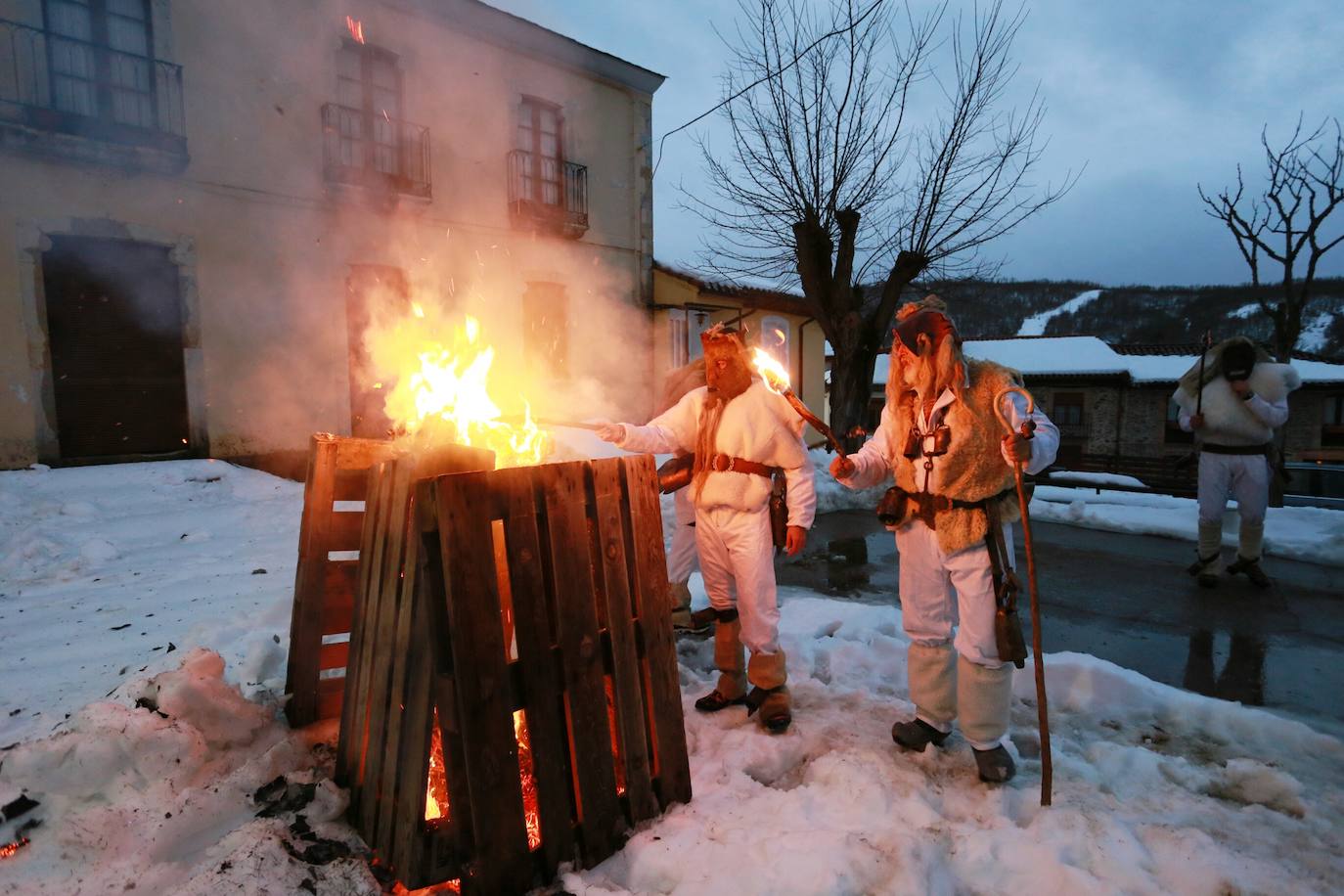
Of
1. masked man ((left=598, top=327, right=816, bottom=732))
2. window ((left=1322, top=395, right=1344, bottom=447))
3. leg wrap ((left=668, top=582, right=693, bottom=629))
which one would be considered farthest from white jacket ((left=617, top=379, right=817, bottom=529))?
window ((left=1322, top=395, right=1344, bottom=447))

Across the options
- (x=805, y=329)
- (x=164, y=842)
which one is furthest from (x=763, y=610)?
(x=805, y=329)

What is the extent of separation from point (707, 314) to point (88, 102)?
12301 mm

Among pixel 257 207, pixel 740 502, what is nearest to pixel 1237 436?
pixel 740 502

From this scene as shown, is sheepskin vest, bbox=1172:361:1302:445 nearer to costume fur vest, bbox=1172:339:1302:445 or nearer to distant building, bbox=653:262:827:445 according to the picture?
costume fur vest, bbox=1172:339:1302:445

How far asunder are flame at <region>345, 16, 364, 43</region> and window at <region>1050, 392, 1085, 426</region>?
2767 cm

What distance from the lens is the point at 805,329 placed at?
68.9ft

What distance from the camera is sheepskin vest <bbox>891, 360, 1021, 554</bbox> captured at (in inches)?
118

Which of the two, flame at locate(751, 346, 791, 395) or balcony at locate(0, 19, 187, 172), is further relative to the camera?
balcony at locate(0, 19, 187, 172)

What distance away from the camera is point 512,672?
2.24 metres

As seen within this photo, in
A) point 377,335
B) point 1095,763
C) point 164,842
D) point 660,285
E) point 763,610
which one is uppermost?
point 660,285

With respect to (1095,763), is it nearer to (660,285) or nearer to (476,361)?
(476,361)

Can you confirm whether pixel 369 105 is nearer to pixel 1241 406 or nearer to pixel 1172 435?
pixel 1241 406

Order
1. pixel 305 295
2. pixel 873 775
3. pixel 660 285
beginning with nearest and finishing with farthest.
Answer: pixel 873 775
pixel 305 295
pixel 660 285

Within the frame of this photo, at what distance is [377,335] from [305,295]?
1590 mm
